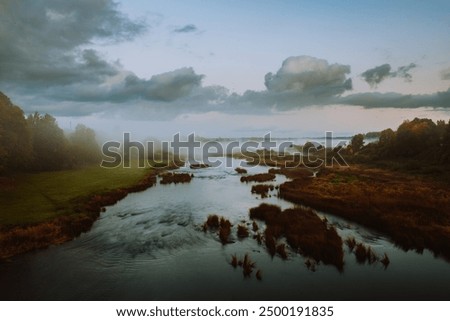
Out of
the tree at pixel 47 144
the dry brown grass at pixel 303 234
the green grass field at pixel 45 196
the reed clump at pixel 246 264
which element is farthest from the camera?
the tree at pixel 47 144

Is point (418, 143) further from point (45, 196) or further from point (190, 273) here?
point (45, 196)

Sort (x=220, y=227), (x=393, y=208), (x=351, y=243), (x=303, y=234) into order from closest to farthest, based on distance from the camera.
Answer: (x=351, y=243) < (x=303, y=234) < (x=220, y=227) < (x=393, y=208)

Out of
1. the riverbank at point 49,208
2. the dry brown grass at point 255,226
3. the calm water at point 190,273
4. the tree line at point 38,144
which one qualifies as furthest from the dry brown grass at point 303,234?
the tree line at point 38,144

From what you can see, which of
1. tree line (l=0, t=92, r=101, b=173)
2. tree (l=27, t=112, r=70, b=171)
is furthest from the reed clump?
tree (l=27, t=112, r=70, b=171)

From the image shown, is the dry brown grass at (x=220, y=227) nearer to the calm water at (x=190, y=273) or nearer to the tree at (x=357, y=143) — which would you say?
the calm water at (x=190, y=273)

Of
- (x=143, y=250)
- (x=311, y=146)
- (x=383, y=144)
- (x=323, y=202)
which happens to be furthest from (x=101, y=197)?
(x=311, y=146)

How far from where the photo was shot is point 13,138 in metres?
50.2

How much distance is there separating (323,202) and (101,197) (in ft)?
92.8

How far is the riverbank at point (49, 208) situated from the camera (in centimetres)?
2245

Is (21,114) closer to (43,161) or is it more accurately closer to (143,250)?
(43,161)

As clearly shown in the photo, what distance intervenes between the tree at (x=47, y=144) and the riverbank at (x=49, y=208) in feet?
57.1

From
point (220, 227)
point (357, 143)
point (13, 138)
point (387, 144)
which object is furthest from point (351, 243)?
point (357, 143)

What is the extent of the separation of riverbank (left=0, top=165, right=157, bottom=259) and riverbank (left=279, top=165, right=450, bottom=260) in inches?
995

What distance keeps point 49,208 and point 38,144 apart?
45.6 metres
